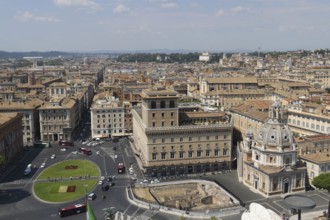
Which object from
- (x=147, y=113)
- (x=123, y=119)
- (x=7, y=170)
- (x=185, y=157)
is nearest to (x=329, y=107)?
(x=185, y=157)

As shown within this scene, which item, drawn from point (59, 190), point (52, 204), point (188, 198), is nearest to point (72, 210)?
point (52, 204)

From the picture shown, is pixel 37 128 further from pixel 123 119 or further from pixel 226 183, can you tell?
pixel 226 183

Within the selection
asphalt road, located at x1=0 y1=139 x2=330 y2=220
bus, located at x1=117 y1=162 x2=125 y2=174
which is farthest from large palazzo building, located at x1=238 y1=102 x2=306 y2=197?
bus, located at x1=117 y1=162 x2=125 y2=174

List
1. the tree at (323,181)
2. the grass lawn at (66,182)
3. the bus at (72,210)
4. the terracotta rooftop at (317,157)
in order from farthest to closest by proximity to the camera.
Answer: the terracotta rooftop at (317,157), the grass lawn at (66,182), the tree at (323,181), the bus at (72,210)

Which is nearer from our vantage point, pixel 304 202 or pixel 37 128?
pixel 304 202

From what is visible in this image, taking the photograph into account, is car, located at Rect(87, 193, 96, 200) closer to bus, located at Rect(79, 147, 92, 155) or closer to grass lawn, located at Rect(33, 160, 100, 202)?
grass lawn, located at Rect(33, 160, 100, 202)

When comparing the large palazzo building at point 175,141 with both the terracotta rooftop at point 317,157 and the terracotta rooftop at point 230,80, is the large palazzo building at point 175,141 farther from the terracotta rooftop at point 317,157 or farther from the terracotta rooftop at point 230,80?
the terracotta rooftop at point 230,80

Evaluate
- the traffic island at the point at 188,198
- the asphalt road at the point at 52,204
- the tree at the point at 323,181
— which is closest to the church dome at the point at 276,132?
the tree at the point at 323,181
